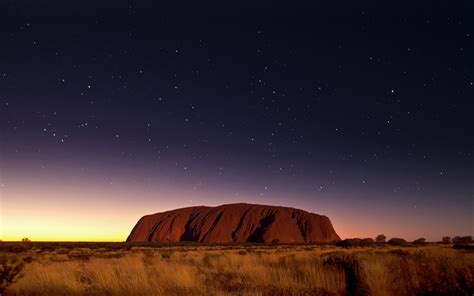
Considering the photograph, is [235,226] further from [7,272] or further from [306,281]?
[306,281]

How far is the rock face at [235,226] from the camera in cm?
13462

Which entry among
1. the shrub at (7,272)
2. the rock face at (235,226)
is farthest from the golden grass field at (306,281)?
the rock face at (235,226)

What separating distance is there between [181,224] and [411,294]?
146208 mm

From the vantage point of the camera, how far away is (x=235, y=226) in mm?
141000

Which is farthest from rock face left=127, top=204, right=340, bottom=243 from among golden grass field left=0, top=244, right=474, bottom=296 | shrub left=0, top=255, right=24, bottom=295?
shrub left=0, top=255, right=24, bottom=295

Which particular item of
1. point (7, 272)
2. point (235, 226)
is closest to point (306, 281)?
point (7, 272)

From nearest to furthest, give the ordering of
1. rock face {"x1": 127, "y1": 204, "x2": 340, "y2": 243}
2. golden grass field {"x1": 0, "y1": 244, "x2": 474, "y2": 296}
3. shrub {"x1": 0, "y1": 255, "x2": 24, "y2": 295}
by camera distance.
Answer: golden grass field {"x1": 0, "y1": 244, "x2": 474, "y2": 296} → shrub {"x1": 0, "y1": 255, "x2": 24, "y2": 295} → rock face {"x1": 127, "y1": 204, "x2": 340, "y2": 243}

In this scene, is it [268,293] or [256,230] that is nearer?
[268,293]

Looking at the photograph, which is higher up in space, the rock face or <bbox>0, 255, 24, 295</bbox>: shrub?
the rock face

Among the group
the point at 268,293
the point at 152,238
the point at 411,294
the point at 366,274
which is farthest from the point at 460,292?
the point at 152,238

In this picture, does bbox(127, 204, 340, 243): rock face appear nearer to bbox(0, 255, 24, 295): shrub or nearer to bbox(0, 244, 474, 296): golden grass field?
bbox(0, 244, 474, 296): golden grass field

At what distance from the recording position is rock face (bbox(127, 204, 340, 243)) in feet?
442

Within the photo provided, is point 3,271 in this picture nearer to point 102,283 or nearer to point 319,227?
point 102,283

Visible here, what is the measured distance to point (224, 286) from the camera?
34.0 ft
